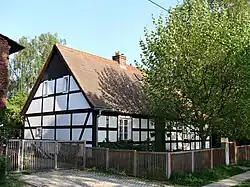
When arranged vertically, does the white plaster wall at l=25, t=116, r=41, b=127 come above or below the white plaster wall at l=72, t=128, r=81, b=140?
above

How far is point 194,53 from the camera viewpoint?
48.6ft

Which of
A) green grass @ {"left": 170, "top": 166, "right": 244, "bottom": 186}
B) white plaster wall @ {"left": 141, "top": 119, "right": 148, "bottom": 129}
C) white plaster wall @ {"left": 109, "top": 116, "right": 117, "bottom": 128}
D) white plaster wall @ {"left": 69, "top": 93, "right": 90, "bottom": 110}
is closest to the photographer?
green grass @ {"left": 170, "top": 166, "right": 244, "bottom": 186}

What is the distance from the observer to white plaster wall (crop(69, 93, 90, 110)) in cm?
1878

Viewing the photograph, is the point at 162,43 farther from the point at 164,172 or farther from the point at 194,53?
the point at 164,172

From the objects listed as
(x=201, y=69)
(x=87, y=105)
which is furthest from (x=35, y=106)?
(x=201, y=69)

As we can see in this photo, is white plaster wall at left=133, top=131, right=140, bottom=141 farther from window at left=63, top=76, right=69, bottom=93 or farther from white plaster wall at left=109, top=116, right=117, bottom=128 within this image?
window at left=63, top=76, right=69, bottom=93

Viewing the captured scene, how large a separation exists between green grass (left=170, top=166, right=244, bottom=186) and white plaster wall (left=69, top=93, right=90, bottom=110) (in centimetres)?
748

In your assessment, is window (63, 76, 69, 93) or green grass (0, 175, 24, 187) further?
window (63, 76, 69, 93)

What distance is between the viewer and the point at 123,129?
1998 cm

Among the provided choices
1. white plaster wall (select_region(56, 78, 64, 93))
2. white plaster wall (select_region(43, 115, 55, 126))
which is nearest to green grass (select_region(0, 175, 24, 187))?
white plaster wall (select_region(43, 115, 55, 126))

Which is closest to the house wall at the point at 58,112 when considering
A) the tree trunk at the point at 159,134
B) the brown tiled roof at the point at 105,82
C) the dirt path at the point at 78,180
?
the brown tiled roof at the point at 105,82

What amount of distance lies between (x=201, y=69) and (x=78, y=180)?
295 inches

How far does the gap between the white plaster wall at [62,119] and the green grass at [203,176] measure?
29.9ft

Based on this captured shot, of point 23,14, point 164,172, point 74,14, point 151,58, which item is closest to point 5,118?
point 23,14
